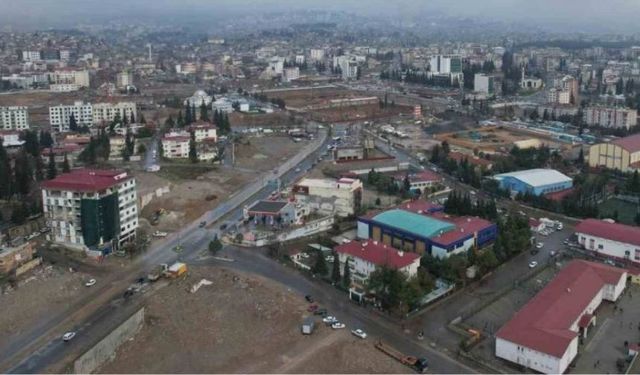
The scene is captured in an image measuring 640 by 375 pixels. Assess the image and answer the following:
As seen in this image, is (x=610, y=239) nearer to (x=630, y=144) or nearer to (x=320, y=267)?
(x=320, y=267)

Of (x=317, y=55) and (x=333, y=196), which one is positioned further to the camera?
(x=317, y=55)

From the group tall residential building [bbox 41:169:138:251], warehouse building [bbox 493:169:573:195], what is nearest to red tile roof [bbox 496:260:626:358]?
warehouse building [bbox 493:169:573:195]

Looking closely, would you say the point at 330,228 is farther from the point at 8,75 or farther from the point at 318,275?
the point at 8,75

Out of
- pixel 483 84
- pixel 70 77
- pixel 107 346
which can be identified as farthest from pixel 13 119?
pixel 483 84

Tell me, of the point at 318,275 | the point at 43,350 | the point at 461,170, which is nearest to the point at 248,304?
the point at 318,275

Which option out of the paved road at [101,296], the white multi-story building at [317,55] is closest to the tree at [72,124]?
the paved road at [101,296]

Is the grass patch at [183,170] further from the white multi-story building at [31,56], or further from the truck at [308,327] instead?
the white multi-story building at [31,56]
